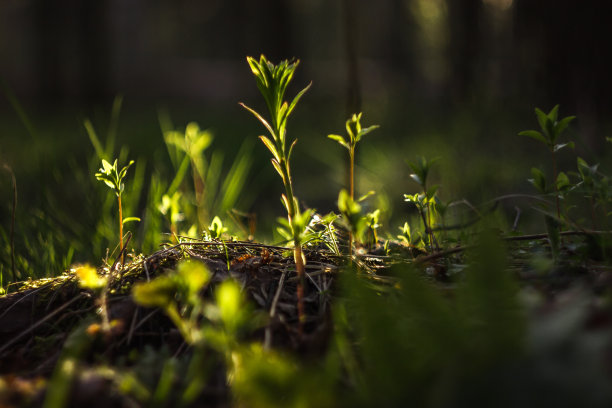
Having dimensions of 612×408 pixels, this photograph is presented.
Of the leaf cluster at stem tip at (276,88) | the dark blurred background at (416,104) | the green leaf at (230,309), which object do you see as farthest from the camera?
the dark blurred background at (416,104)

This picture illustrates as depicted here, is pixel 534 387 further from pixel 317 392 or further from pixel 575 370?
pixel 317 392

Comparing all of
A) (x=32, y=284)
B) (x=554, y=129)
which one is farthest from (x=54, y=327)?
(x=554, y=129)

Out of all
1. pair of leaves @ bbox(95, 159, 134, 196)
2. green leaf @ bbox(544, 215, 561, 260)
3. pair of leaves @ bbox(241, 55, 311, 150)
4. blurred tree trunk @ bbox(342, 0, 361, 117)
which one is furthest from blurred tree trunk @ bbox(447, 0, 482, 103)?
pair of leaves @ bbox(95, 159, 134, 196)

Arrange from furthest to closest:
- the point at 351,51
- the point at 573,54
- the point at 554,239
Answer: the point at 573,54 < the point at 351,51 < the point at 554,239

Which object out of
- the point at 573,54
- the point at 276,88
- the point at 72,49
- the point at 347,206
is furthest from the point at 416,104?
the point at 72,49

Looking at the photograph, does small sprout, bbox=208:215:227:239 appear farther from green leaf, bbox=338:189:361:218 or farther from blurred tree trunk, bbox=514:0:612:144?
blurred tree trunk, bbox=514:0:612:144

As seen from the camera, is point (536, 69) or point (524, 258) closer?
point (524, 258)

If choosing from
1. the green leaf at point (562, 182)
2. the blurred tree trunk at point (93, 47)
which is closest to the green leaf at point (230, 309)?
the green leaf at point (562, 182)

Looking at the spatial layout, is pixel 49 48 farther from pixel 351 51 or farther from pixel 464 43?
pixel 351 51

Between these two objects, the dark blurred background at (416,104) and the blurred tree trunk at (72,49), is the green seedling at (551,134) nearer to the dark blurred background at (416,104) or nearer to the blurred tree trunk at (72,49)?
the dark blurred background at (416,104)
